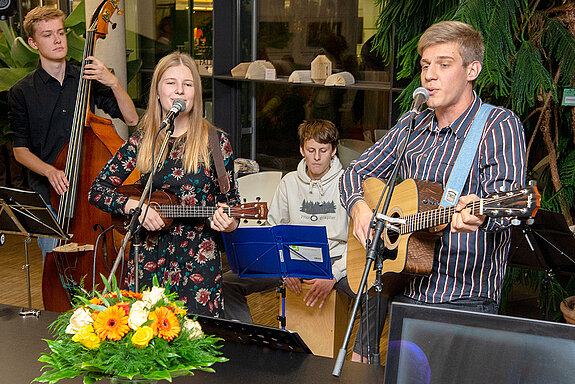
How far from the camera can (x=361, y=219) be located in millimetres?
2359

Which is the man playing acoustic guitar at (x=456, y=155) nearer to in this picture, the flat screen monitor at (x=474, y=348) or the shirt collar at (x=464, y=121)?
the shirt collar at (x=464, y=121)

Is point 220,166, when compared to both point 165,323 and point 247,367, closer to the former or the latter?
point 247,367

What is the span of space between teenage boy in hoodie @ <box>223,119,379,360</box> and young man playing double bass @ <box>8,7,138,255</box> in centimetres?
87

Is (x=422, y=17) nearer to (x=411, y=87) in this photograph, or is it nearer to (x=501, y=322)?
(x=411, y=87)

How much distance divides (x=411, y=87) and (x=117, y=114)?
4.83 feet

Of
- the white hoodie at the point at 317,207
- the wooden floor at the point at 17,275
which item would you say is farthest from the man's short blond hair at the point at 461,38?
the wooden floor at the point at 17,275

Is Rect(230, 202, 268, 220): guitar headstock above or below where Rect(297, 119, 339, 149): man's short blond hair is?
below

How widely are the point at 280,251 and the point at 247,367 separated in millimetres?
1215

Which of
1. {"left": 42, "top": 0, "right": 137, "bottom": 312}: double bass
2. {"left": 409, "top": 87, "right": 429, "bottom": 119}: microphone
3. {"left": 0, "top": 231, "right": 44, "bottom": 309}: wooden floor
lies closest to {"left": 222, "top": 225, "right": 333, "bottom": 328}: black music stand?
{"left": 42, "top": 0, "right": 137, "bottom": 312}: double bass

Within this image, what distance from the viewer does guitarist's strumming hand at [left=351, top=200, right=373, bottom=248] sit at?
7.62ft

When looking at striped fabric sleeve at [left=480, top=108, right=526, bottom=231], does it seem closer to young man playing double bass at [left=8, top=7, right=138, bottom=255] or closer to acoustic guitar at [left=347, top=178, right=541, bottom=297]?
acoustic guitar at [left=347, top=178, right=541, bottom=297]

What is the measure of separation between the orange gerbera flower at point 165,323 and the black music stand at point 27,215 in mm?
1402

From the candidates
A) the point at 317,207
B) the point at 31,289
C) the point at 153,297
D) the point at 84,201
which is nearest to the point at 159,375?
the point at 153,297

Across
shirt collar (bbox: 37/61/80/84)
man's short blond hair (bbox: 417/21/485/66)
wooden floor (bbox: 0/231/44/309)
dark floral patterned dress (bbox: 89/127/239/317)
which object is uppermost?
man's short blond hair (bbox: 417/21/485/66)
